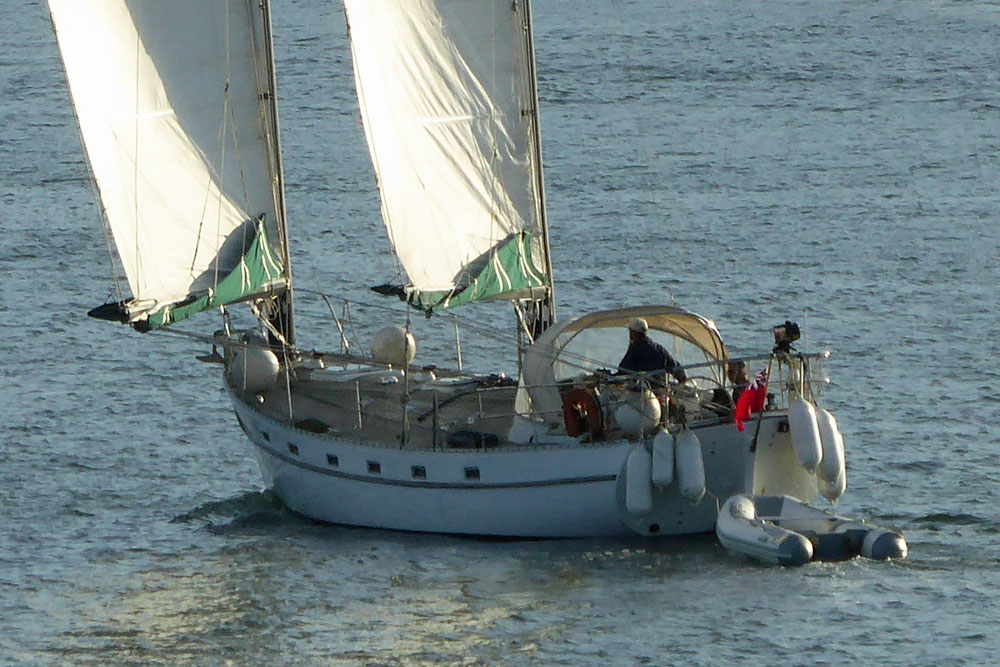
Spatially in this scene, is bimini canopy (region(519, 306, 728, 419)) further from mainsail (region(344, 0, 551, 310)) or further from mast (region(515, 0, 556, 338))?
mainsail (region(344, 0, 551, 310))

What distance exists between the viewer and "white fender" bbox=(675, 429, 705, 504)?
107 ft

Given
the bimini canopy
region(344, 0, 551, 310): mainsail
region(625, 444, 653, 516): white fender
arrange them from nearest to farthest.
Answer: region(625, 444, 653, 516): white fender < the bimini canopy < region(344, 0, 551, 310): mainsail

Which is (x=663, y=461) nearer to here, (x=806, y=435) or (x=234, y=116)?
(x=806, y=435)

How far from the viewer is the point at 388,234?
1519 inches

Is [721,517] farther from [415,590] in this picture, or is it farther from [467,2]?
[467,2]

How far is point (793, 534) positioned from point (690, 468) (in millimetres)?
1853

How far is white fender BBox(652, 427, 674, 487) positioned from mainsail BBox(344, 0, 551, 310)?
6319mm

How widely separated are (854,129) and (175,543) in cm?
4377

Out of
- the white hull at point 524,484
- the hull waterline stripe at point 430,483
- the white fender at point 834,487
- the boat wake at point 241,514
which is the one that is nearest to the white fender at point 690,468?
the white hull at point 524,484

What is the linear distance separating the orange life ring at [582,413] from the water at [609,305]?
1.96 m

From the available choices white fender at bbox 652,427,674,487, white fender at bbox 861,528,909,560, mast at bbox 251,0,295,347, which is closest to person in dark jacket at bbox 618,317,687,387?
white fender at bbox 652,427,674,487

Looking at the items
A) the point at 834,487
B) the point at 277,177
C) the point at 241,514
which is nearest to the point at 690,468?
the point at 834,487

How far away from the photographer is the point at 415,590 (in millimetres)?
33188

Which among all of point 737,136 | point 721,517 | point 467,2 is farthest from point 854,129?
point 721,517
